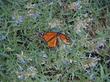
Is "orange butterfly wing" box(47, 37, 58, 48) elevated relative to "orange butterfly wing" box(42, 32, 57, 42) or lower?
lower

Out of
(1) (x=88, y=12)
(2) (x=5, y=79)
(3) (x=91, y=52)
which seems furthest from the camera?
(1) (x=88, y=12)

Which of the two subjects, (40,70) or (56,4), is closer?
(40,70)

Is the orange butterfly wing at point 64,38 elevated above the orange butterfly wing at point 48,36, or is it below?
below

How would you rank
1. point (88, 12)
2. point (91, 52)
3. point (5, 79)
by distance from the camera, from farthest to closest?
point (88, 12), point (91, 52), point (5, 79)

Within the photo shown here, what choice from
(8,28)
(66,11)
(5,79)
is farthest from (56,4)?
(5,79)

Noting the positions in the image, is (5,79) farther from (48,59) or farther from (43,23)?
(43,23)

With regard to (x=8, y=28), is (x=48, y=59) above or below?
below

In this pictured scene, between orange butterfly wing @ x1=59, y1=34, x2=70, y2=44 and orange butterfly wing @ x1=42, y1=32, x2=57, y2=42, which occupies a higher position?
orange butterfly wing @ x1=42, y1=32, x2=57, y2=42

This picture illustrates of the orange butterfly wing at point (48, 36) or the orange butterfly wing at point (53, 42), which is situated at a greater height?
the orange butterfly wing at point (48, 36)
